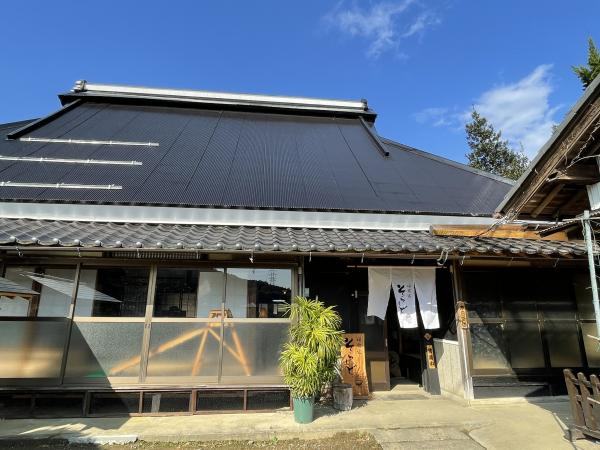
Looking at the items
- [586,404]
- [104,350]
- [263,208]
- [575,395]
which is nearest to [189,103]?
[263,208]

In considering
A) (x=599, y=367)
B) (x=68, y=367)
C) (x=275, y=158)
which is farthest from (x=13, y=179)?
(x=599, y=367)

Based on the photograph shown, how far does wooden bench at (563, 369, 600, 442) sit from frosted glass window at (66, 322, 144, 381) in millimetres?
6143

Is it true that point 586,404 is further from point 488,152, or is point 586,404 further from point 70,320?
point 488,152

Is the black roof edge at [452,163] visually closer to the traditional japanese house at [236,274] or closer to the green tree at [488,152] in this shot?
the traditional japanese house at [236,274]

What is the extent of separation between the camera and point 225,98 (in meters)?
12.9

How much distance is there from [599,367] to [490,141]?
2396 cm

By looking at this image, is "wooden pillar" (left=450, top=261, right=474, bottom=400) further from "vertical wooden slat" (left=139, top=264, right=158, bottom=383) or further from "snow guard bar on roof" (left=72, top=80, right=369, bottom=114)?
"snow guard bar on roof" (left=72, top=80, right=369, bottom=114)

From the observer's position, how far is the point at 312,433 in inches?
198

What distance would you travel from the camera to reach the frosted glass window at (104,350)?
5.68 m

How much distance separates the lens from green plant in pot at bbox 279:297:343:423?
5301mm

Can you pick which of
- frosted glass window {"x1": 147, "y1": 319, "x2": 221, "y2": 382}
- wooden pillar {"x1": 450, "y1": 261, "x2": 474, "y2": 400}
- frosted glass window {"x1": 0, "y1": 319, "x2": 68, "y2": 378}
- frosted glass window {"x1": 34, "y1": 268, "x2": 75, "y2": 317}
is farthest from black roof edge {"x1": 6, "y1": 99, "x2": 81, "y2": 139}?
wooden pillar {"x1": 450, "y1": 261, "x2": 474, "y2": 400}

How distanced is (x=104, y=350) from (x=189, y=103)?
29.5 ft

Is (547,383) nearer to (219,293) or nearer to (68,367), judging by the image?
(219,293)

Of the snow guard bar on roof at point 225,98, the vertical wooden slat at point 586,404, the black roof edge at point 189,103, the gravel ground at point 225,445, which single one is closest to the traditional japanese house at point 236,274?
the gravel ground at point 225,445
